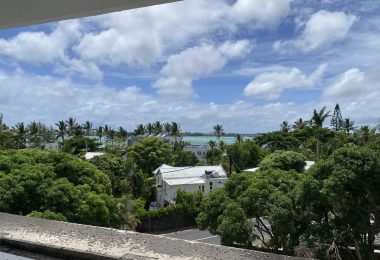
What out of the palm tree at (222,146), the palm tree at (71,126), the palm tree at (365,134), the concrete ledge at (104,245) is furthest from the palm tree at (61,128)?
the concrete ledge at (104,245)

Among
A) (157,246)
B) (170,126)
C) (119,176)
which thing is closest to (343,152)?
(157,246)

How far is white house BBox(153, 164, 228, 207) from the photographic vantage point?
33.5m

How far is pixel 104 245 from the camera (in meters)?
A: 1.64

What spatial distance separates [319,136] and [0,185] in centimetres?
3890

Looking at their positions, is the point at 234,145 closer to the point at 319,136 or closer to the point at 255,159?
the point at 255,159

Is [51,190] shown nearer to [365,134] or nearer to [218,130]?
[365,134]

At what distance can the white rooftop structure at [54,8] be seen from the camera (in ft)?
4.83

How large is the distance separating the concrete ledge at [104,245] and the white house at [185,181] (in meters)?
31.1

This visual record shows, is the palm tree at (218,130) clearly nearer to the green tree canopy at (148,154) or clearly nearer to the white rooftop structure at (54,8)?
the green tree canopy at (148,154)

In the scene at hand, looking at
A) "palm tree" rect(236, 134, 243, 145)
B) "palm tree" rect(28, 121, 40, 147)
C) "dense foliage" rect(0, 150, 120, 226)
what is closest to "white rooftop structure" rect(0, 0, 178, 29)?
"dense foliage" rect(0, 150, 120, 226)

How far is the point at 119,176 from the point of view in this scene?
1230 inches

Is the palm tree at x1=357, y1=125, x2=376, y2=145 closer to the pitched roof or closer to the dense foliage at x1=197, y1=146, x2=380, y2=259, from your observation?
the pitched roof

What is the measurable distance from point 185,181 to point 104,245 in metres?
32.8

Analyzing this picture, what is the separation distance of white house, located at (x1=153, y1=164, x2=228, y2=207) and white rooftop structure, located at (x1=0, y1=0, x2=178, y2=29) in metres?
31.5
